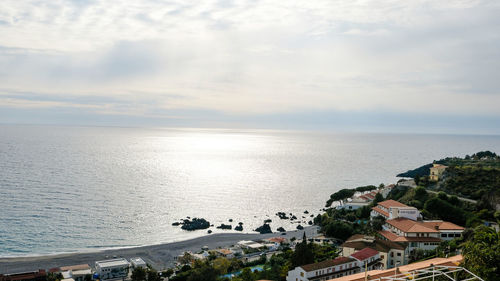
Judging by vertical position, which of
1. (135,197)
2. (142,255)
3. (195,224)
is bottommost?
(195,224)

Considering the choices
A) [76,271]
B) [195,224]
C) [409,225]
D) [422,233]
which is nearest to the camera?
[76,271]

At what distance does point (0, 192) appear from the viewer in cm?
6312

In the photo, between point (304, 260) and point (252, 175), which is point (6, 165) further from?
point (304, 260)

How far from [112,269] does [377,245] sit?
2552cm

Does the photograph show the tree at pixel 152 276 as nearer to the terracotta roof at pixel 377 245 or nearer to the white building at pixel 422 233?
the terracotta roof at pixel 377 245

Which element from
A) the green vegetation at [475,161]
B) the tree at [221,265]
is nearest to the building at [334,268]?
the tree at [221,265]

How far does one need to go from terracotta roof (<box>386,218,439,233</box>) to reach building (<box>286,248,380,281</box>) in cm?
679

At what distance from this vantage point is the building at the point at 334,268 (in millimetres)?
24594

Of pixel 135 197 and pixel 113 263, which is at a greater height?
pixel 113 263

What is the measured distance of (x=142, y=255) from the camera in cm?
3919

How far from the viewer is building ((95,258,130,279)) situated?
3238 cm

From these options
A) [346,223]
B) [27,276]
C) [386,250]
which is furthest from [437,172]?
[27,276]

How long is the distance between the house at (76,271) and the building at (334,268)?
19.6 meters

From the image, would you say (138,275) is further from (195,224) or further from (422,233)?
(422,233)
